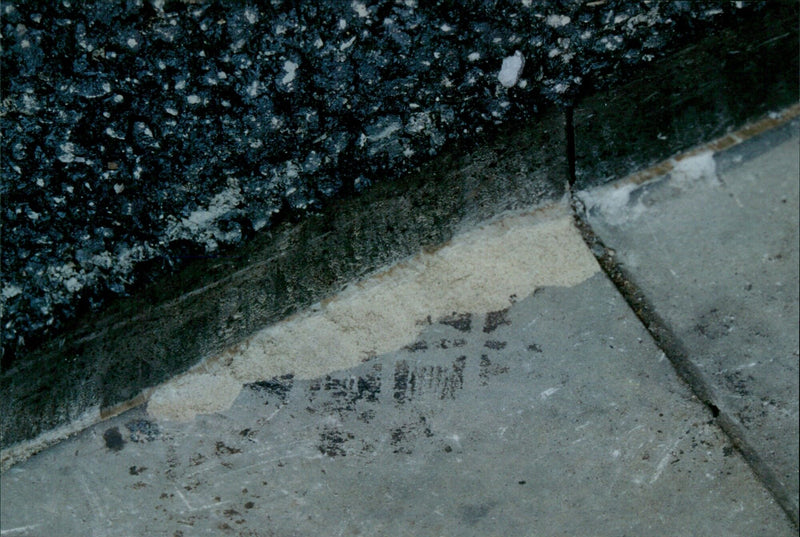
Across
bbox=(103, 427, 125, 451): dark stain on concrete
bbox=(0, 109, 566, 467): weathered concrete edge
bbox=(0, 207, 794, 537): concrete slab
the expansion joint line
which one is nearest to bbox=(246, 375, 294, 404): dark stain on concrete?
bbox=(0, 207, 794, 537): concrete slab

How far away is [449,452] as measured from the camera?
70.7 inches

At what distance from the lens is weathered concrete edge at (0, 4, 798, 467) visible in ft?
Answer: 5.09

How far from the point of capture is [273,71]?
6.15ft

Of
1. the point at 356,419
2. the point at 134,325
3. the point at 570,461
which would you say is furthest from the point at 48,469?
the point at 570,461

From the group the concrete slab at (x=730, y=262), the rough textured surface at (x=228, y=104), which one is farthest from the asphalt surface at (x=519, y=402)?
the rough textured surface at (x=228, y=104)

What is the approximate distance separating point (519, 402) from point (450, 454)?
259mm

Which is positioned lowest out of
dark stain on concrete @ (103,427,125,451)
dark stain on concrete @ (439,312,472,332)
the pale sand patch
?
dark stain on concrete @ (103,427,125,451)

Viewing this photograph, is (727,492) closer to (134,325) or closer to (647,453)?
(647,453)

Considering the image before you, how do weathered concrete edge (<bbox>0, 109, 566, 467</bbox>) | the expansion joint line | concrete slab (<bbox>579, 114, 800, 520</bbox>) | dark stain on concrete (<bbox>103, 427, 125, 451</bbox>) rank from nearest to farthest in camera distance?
concrete slab (<bbox>579, 114, 800, 520</bbox>) < the expansion joint line < weathered concrete edge (<bbox>0, 109, 566, 467</bbox>) < dark stain on concrete (<bbox>103, 427, 125, 451</bbox>)

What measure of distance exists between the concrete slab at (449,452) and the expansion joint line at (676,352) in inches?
0.9

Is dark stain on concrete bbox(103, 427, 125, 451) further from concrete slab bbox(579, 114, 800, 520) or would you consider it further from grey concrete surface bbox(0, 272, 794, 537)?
concrete slab bbox(579, 114, 800, 520)

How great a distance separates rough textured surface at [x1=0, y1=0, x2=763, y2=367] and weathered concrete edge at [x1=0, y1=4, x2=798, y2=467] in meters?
0.12

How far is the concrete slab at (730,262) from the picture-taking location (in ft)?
4.74

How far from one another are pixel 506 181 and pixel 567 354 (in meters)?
0.49
